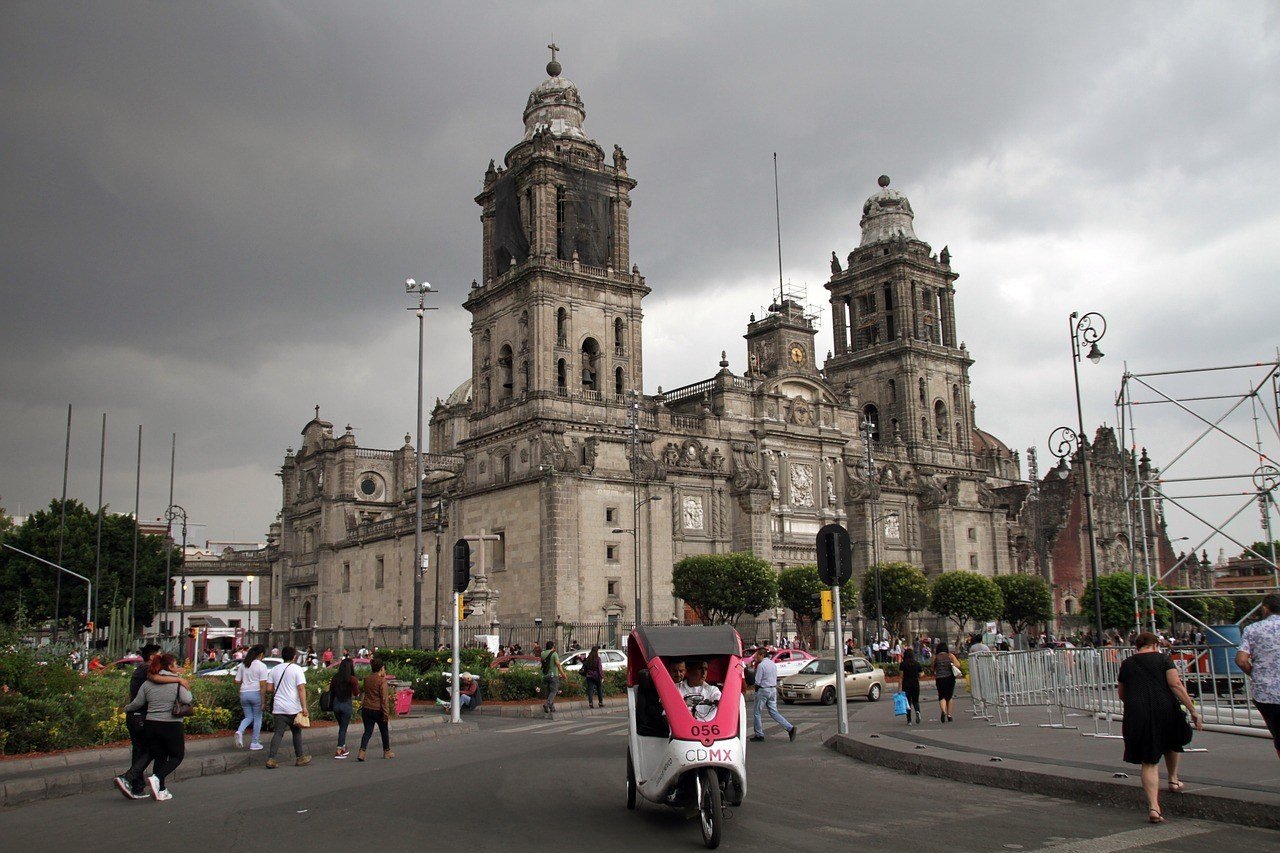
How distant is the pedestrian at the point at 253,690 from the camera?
16188mm

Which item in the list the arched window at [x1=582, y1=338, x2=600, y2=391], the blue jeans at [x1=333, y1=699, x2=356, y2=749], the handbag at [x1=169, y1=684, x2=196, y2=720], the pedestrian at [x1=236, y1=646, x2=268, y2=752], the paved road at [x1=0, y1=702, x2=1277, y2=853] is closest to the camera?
the paved road at [x1=0, y1=702, x2=1277, y2=853]

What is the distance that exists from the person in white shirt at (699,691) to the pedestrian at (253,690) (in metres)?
7.99

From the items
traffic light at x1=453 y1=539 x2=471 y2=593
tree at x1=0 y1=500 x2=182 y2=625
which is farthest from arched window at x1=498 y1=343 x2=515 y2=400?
traffic light at x1=453 y1=539 x2=471 y2=593

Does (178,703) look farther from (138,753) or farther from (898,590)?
(898,590)

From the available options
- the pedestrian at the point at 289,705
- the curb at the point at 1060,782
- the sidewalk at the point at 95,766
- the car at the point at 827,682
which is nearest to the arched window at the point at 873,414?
the car at the point at 827,682

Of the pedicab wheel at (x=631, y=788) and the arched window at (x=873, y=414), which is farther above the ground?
the arched window at (x=873, y=414)

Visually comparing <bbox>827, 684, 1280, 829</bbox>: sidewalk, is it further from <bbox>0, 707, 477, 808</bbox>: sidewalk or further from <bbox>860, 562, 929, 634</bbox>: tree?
<bbox>860, 562, 929, 634</bbox>: tree

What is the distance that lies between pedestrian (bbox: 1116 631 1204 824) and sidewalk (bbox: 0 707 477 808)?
12035mm

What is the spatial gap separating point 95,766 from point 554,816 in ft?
25.1

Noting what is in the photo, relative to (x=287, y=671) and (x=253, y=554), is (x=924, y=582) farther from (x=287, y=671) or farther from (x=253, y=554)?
(x=253, y=554)

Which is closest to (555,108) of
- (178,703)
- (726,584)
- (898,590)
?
(726,584)

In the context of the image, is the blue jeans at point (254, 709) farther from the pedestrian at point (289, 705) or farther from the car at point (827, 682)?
the car at point (827, 682)

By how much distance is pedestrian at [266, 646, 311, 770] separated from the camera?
617 inches

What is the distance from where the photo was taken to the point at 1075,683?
18.2 m
